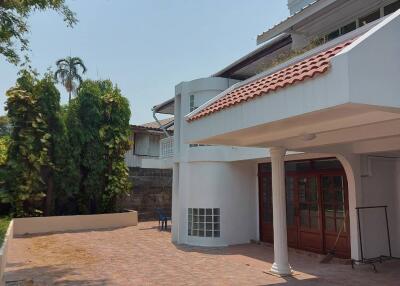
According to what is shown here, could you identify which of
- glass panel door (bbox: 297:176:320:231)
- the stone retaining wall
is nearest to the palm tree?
the stone retaining wall

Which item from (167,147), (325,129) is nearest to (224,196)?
(167,147)

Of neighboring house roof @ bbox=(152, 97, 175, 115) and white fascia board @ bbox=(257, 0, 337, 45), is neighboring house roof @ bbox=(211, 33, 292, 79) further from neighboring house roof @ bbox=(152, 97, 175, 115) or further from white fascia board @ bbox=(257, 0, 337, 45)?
neighboring house roof @ bbox=(152, 97, 175, 115)

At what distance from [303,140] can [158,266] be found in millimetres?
4873

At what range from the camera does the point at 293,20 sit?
9938 millimetres

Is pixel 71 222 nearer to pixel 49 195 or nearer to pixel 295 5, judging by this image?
pixel 49 195

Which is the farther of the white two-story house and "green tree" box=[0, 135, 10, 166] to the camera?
"green tree" box=[0, 135, 10, 166]

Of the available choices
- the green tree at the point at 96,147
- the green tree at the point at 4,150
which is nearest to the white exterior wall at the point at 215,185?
the green tree at the point at 96,147

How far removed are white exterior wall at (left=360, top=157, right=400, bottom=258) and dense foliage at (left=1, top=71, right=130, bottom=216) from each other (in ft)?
38.5

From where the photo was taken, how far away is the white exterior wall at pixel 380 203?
9766mm

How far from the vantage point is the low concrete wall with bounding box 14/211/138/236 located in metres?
15.5

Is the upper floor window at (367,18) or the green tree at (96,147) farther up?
the upper floor window at (367,18)

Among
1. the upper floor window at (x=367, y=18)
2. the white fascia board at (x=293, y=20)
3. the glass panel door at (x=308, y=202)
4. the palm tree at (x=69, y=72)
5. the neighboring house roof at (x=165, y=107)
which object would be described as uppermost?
the palm tree at (x=69, y=72)

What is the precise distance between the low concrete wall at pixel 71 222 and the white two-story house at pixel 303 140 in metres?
5.27

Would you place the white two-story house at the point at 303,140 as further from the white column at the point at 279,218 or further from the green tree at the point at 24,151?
the green tree at the point at 24,151
